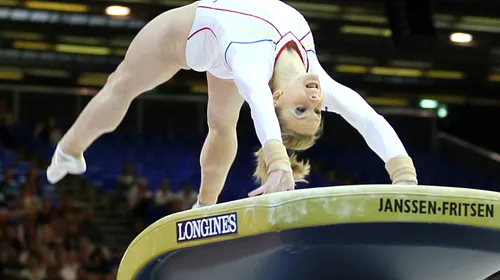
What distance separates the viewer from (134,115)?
14.9 metres

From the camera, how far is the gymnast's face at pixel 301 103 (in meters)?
3.80

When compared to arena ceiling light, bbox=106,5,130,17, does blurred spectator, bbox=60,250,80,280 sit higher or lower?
lower

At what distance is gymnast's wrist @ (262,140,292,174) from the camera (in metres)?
3.56

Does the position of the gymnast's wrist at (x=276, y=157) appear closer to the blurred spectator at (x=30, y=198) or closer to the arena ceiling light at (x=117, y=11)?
the blurred spectator at (x=30, y=198)

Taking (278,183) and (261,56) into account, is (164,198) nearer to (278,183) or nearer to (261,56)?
(261,56)

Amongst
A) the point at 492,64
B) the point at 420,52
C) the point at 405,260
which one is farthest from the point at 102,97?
the point at 492,64

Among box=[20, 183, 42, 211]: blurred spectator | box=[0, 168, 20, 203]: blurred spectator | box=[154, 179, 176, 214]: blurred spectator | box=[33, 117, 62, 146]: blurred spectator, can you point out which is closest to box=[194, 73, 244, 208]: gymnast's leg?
box=[20, 183, 42, 211]: blurred spectator

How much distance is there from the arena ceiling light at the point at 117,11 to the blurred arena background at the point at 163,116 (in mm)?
19

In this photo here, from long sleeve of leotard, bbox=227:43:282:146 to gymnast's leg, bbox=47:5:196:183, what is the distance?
504 millimetres

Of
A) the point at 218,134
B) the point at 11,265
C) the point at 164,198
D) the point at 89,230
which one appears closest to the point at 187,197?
the point at 164,198

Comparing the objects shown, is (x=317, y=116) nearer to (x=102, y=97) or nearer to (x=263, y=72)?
(x=263, y=72)

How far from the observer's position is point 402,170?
3832 millimetres

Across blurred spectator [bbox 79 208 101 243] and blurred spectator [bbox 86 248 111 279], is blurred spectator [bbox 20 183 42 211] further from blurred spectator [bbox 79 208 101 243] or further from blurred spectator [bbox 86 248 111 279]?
blurred spectator [bbox 86 248 111 279]

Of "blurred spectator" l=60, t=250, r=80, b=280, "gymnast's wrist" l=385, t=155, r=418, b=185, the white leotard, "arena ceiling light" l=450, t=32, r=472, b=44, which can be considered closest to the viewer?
the white leotard
